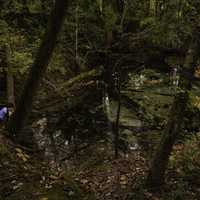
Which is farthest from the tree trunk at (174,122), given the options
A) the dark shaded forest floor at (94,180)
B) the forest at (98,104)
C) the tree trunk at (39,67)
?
the tree trunk at (39,67)

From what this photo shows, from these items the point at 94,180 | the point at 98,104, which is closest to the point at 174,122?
the point at 94,180

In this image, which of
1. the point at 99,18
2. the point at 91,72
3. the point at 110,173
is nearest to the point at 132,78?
the point at 91,72

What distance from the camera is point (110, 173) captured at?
10562mm

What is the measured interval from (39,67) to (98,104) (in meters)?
7.97

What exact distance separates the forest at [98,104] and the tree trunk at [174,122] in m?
0.02

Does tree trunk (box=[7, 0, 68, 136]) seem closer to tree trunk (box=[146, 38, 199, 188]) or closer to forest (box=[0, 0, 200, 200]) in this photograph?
forest (box=[0, 0, 200, 200])

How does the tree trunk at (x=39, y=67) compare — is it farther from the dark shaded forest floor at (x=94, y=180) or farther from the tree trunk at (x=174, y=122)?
the tree trunk at (x=174, y=122)

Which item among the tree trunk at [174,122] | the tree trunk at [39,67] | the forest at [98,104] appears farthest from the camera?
the tree trunk at [39,67]

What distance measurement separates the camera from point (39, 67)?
945cm

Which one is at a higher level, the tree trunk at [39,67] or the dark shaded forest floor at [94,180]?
the tree trunk at [39,67]

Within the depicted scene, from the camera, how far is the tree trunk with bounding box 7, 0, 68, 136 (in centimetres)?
898

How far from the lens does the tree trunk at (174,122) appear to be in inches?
307

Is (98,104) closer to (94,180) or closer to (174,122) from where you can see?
(94,180)

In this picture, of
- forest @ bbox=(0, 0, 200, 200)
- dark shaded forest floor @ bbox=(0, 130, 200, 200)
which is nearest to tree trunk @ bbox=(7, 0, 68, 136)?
forest @ bbox=(0, 0, 200, 200)
